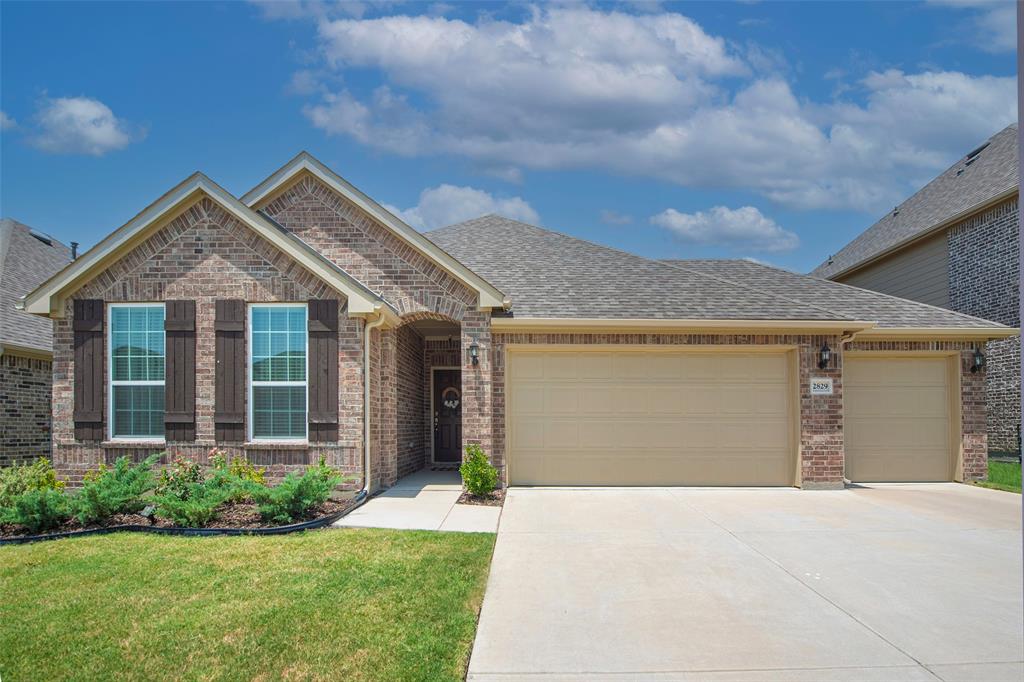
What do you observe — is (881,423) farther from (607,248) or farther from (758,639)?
(758,639)

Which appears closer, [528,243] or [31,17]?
[31,17]

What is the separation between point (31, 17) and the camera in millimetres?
9805

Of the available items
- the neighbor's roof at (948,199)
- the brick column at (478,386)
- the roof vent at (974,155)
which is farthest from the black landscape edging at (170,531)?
the roof vent at (974,155)

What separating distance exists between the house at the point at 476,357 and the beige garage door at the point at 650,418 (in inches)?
1.4

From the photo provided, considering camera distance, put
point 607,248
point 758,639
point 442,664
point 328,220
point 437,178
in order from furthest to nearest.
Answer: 1. point 437,178
2. point 607,248
3. point 328,220
4. point 758,639
5. point 442,664

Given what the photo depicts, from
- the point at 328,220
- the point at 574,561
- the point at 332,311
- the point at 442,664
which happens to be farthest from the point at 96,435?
the point at 442,664

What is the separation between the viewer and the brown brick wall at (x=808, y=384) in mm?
12000

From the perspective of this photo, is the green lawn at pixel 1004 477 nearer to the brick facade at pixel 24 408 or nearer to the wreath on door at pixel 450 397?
the wreath on door at pixel 450 397

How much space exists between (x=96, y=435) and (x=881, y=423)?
43.4 ft

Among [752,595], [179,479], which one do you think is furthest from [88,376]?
[752,595]

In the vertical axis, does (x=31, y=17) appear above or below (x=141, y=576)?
above

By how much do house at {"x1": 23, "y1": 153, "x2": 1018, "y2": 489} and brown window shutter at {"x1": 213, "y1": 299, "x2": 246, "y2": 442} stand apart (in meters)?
0.03

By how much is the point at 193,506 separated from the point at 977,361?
1311cm

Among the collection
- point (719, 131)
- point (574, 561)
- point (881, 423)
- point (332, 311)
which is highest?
point (719, 131)
